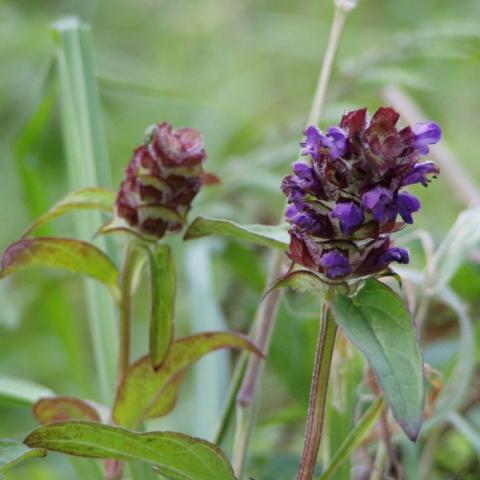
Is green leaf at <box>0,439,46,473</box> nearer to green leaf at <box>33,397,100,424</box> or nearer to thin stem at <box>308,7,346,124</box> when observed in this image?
green leaf at <box>33,397,100,424</box>

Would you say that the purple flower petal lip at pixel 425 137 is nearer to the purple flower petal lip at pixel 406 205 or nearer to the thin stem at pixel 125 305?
the purple flower petal lip at pixel 406 205

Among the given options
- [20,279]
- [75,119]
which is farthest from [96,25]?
[75,119]

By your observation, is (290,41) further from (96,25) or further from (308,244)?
(308,244)

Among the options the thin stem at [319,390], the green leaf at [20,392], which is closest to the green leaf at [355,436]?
the thin stem at [319,390]

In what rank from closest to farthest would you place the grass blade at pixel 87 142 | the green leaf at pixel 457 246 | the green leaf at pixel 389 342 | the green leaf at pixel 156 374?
the green leaf at pixel 389 342
the green leaf at pixel 156 374
the green leaf at pixel 457 246
the grass blade at pixel 87 142

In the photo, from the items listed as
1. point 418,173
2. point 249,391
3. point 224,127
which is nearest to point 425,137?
point 418,173

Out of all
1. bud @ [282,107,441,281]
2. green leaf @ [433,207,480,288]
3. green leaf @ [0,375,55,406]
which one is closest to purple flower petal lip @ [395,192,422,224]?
bud @ [282,107,441,281]
